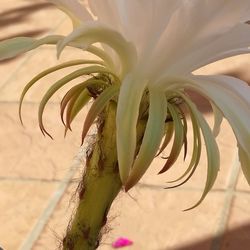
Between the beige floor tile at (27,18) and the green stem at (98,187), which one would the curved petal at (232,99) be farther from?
the beige floor tile at (27,18)

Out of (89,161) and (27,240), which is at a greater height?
(89,161)

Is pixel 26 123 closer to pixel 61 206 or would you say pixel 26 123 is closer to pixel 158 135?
pixel 61 206

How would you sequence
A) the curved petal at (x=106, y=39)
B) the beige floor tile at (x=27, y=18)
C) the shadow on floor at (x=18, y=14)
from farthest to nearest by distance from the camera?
the shadow on floor at (x=18, y=14) < the beige floor tile at (x=27, y=18) < the curved petal at (x=106, y=39)

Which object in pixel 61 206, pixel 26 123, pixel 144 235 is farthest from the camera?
pixel 26 123

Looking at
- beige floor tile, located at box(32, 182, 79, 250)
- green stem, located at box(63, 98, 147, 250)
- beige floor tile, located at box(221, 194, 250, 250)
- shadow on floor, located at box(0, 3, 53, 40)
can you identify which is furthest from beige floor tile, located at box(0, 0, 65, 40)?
green stem, located at box(63, 98, 147, 250)

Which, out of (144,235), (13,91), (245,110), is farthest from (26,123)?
(245,110)

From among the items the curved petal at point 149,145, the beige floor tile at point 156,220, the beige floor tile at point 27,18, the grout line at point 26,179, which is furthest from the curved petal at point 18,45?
the beige floor tile at point 27,18
